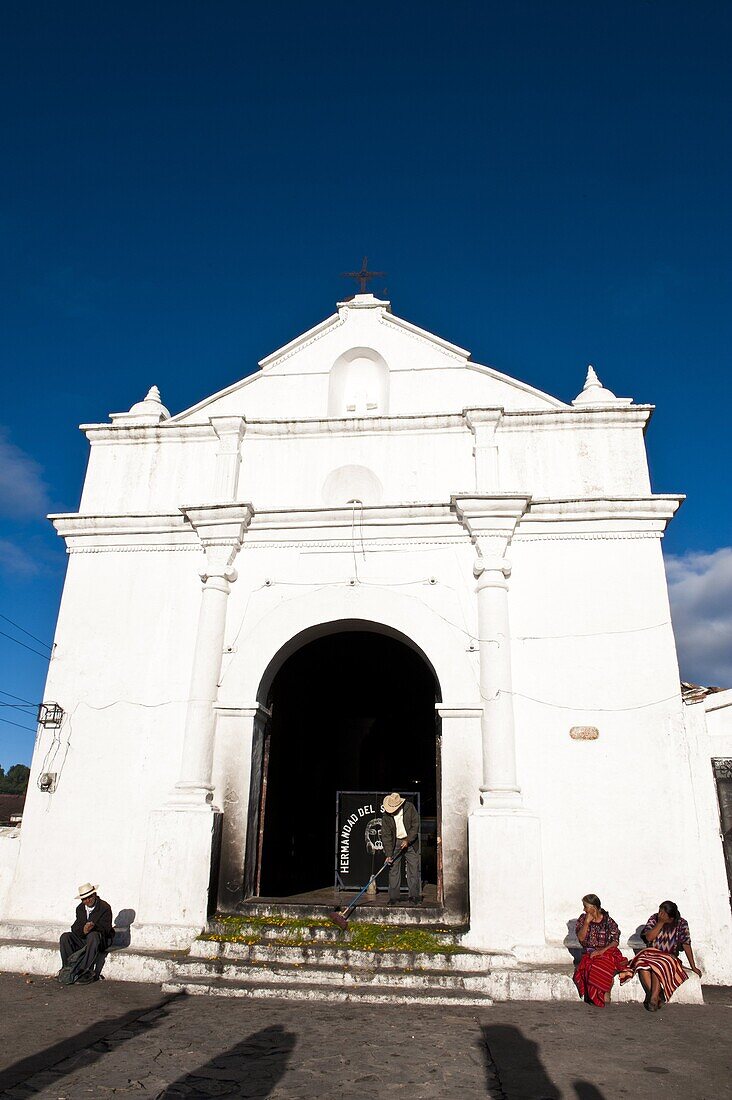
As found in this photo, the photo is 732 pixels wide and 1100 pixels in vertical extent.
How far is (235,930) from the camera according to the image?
7.68 m

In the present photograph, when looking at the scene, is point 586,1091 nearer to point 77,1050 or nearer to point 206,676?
point 77,1050

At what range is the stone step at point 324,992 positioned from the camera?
6.56 meters

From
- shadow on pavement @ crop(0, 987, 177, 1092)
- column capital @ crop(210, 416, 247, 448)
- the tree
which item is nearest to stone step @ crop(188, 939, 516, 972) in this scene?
shadow on pavement @ crop(0, 987, 177, 1092)

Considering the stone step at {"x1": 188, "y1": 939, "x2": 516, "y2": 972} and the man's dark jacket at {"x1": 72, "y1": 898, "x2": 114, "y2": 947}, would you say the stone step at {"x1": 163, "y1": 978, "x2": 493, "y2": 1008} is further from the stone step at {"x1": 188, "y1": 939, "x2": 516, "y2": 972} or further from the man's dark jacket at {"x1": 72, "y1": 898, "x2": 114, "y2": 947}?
the man's dark jacket at {"x1": 72, "y1": 898, "x2": 114, "y2": 947}

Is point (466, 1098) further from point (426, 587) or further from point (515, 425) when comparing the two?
point (515, 425)

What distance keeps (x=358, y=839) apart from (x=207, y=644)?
10.1 feet

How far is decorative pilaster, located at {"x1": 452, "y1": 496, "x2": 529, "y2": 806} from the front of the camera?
8.11 m

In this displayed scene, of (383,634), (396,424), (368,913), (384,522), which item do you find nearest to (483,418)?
(396,424)

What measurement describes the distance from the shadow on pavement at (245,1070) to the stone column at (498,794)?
8.96 ft

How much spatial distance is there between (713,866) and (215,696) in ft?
19.5

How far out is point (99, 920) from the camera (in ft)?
24.4

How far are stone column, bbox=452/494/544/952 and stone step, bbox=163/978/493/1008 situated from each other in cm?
87

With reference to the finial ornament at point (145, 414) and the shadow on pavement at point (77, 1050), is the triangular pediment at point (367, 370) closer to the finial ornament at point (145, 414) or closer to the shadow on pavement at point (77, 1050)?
the finial ornament at point (145, 414)

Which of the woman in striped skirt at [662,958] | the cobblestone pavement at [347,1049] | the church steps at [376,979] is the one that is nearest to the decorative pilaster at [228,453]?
the church steps at [376,979]
